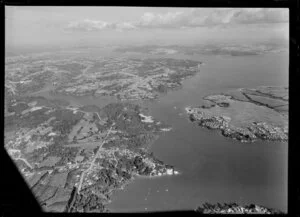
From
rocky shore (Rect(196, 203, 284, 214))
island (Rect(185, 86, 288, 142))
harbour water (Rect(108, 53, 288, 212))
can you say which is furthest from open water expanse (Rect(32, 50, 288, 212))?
island (Rect(185, 86, 288, 142))

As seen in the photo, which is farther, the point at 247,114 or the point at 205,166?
the point at 247,114

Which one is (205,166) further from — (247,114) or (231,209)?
(247,114)

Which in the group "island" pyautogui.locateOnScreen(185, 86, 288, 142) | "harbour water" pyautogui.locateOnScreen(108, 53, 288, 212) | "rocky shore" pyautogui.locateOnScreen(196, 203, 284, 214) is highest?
"island" pyautogui.locateOnScreen(185, 86, 288, 142)

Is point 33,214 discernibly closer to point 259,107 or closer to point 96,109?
point 96,109

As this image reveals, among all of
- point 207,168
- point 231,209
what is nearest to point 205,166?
point 207,168

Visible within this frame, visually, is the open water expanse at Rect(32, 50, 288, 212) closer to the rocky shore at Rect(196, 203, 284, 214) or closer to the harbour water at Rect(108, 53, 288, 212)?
the harbour water at Rect(108, 53, 288, 212)
